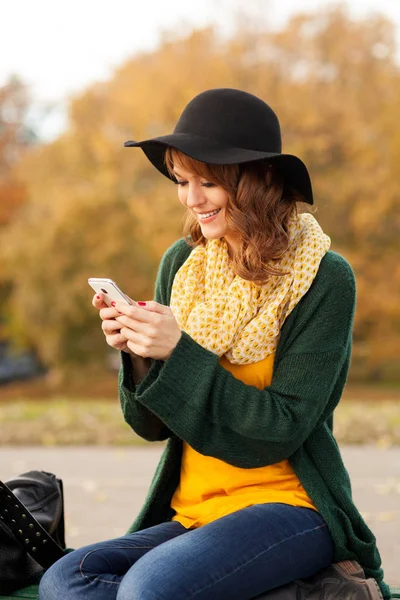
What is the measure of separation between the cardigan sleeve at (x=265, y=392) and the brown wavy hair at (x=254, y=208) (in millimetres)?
162

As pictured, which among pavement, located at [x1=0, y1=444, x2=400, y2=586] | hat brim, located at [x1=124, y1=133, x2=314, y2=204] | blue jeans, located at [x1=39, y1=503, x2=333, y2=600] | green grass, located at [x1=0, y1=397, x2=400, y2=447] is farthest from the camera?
Result: green grass, located at [x1=0, y1=397, x2=400, y2=447]

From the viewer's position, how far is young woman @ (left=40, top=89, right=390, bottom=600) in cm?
249

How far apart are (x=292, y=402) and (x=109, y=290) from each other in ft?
1.95

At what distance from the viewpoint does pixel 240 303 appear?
109 inches

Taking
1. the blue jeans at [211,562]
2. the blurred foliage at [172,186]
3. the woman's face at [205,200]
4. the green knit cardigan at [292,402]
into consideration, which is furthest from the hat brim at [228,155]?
the blurred foliage at [172,186]

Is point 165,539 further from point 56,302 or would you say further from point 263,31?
point 263,31

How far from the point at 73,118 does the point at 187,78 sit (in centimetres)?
382

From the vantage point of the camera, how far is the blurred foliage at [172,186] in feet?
62.4

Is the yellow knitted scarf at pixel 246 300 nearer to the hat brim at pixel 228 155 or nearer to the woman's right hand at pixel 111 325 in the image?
the hat brim at pixel 228 155

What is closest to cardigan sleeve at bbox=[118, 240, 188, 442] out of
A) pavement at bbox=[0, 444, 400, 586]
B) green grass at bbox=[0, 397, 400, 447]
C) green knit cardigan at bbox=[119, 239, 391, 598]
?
green knit cardigan at bbox=[119, 239, 391, 598]

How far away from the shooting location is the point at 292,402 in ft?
8.54

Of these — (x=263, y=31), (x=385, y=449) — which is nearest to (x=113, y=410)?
(x=385, y=449)

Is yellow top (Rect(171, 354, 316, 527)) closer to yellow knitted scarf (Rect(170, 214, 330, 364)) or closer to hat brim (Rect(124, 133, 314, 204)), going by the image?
yellow knitted scarf (Rect(170, 214, 330, 364))

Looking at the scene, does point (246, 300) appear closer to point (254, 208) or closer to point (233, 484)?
point (254, 208)
